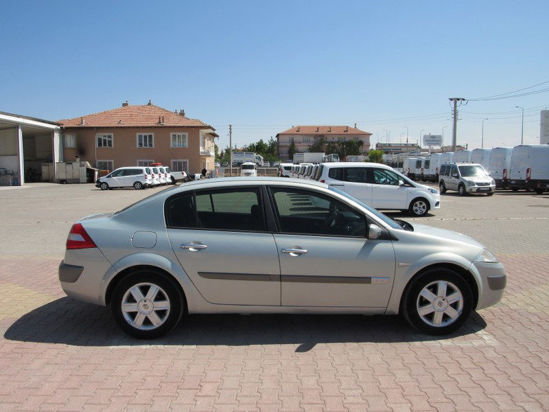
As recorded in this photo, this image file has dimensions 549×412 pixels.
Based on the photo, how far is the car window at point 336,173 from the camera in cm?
1523

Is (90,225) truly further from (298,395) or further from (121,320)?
(298,395)

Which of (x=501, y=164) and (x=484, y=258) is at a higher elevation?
(x=501, y=164)

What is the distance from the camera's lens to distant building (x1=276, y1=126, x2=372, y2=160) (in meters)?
131

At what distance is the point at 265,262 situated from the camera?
4.35 m

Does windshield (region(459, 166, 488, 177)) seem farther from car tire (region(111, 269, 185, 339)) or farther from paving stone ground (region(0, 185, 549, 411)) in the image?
car tire (region(111, 269, 185, 339))

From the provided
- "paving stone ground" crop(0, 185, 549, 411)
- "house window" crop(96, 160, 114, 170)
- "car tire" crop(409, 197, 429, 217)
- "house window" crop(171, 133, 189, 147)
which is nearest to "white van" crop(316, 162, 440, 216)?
"car tire" crop(409, 197, 429, 217)

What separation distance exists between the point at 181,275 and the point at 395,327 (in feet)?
7.54

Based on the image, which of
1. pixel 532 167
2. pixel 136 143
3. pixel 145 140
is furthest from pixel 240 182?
pixel 136 143

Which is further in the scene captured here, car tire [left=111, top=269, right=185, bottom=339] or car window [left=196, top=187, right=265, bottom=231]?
car window [left=196, top=187, right=265, bottom=231]

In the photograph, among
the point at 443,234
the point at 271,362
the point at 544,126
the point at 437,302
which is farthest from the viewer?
the point at 544,126

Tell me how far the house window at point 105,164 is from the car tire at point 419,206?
138 feet

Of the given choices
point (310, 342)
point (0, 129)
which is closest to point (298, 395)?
point (310, 342)

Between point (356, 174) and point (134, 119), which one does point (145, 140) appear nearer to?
point (134, 119)

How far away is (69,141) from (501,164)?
42.2 metres
